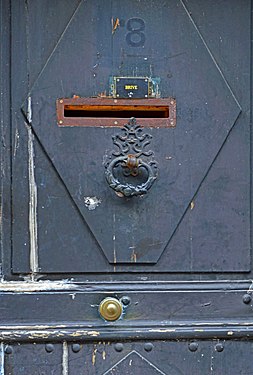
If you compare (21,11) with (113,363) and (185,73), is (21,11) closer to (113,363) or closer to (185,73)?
(185,73)

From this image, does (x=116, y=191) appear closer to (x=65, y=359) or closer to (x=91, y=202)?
(x=91, y=202)

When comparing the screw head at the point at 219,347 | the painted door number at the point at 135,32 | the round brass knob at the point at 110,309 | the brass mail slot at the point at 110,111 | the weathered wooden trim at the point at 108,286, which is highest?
the painted door number at the point at 135,32

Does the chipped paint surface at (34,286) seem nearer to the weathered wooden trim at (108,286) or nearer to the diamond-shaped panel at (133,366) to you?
the weathered wooden trim at (108,286)

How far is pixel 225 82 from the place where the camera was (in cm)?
223

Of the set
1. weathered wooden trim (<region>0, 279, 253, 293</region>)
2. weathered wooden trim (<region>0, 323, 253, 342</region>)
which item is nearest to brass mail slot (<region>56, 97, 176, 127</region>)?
weathered wooden trim (<region>0, 279, 253, 293</region>)

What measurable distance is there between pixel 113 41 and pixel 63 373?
0.91 metres

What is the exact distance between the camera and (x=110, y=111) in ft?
7.29

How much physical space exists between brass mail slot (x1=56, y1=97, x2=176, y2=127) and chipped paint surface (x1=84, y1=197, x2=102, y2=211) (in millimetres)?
202

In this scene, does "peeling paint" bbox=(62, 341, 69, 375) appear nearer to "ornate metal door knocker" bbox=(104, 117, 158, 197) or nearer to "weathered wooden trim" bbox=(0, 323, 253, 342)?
"weathered wooden trim" bbox=(0, 323, 253, 342)

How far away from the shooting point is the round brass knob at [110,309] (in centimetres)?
217

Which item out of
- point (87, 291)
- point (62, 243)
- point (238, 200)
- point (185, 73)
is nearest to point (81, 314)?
point (87, 291)

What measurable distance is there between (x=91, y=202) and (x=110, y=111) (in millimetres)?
256

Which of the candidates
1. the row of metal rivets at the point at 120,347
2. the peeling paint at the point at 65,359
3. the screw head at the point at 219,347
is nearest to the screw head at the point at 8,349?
the row of metal rivets at the point at 120,347

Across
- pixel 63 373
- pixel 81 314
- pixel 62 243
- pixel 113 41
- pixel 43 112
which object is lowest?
pixel 63 373
